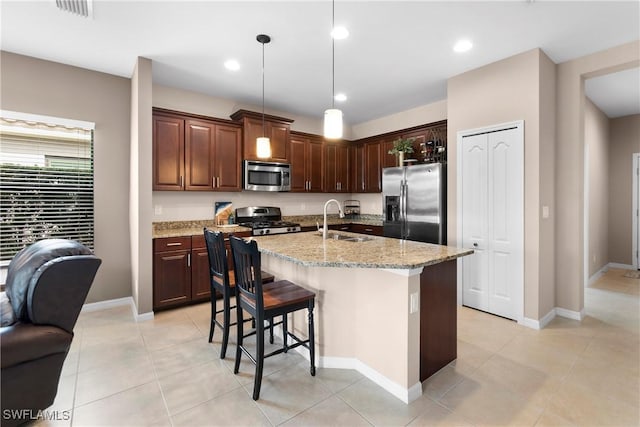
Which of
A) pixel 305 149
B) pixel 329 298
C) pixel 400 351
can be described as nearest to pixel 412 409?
pixel 400 351

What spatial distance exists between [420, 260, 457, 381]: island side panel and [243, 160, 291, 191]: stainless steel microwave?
3.07m

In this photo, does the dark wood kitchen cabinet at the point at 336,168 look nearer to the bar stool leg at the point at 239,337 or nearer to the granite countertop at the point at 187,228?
the granite countertop at the point at 187,228

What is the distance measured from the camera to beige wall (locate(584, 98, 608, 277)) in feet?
15.0

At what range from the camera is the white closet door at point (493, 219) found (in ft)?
10.5

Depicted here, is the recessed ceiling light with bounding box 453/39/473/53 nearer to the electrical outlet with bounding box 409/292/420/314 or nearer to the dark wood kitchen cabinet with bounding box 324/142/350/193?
the electrical outlet with bounding box 409/292/420/314

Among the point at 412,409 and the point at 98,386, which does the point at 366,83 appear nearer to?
the point at 412,409

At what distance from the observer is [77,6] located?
2.39m

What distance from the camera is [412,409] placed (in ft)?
6.19

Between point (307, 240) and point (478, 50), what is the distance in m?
2.59

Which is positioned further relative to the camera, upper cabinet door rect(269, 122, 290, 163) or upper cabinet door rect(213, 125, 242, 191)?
upper cabinet door rect(269, 122, 290, 163)

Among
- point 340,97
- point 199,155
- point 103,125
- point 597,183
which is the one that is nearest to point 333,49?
point 340,97

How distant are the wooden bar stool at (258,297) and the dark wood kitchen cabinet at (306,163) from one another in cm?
300

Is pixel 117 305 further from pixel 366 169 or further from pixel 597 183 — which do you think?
pixel 597 183

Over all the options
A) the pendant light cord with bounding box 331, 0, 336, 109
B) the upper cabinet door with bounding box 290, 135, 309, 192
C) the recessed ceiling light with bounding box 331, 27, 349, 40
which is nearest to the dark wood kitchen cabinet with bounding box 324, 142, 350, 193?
Answer: the upper cabinet door with bounding box 290, 135, 309, 192
